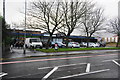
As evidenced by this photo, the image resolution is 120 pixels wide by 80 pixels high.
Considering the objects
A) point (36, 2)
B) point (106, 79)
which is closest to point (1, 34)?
point (36, 2)

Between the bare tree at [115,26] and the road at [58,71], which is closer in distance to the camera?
the road at [58,71]

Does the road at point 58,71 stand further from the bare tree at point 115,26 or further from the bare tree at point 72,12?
the bare tree at point 115,26

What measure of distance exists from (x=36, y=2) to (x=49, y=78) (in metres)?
16.5

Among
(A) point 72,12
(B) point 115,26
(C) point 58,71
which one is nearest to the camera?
(C) point 58,71

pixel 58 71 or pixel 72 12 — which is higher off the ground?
pixel 72 12

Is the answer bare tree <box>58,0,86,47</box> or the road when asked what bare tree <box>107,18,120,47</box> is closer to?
bare tree <box>58,0,86,47</box>

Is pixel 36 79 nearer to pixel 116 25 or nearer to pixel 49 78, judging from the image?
pixel 49 78

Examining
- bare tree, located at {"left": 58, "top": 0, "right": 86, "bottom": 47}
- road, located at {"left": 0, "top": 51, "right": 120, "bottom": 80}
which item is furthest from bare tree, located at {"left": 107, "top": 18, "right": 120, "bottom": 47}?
road, located at {"left": 0, "top": 51, "right": 120, "bottom": 80}

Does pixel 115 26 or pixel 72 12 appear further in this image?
pixel 115 26

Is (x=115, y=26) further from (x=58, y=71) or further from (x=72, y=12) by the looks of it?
(x=58, y=71)

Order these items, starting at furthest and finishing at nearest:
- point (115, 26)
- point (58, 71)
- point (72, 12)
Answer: point (115, 26) → point (72, 12) → point (58, 71)

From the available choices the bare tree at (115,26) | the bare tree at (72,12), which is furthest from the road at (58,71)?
the bare tree at (115,26)

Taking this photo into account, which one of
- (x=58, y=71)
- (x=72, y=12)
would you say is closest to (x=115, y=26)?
(x=72, y=12)

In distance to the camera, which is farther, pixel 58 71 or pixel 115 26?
pixel 115 26
